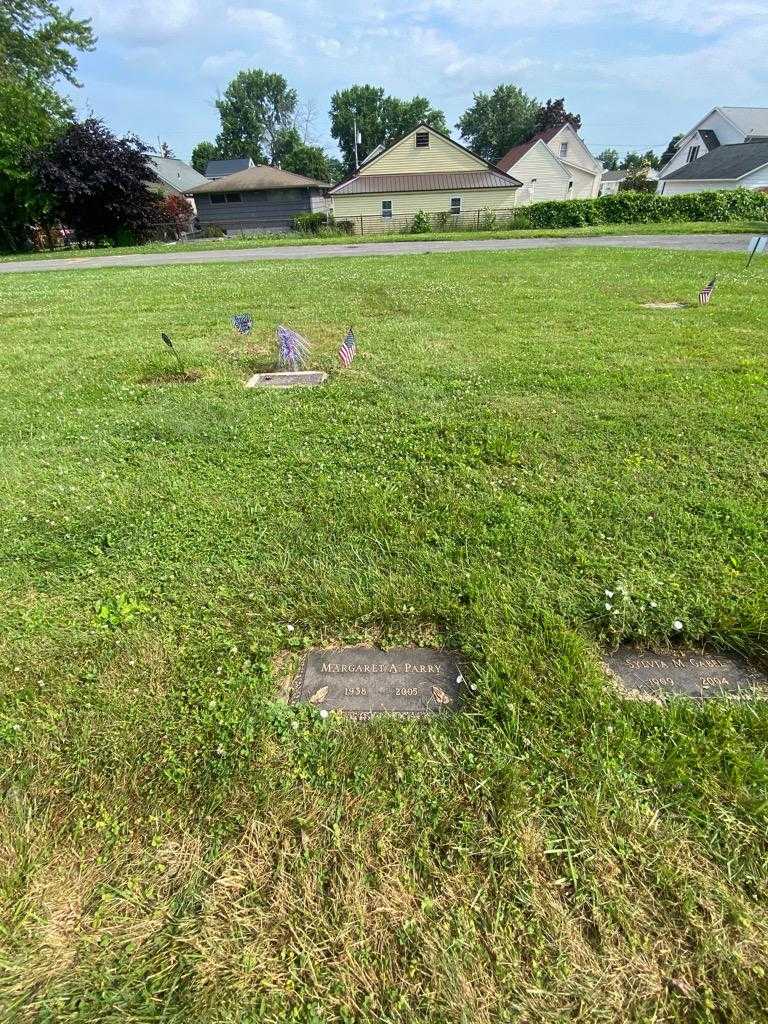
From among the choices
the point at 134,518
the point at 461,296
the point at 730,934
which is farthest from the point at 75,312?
→ the point at 730,934

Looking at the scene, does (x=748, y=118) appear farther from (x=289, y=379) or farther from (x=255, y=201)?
(x=289, y=379)

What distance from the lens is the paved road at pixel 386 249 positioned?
1683cm

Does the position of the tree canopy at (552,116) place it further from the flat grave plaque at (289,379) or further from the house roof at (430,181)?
the flat grave plaque at (289,379)

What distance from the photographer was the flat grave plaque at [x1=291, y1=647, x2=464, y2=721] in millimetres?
1881

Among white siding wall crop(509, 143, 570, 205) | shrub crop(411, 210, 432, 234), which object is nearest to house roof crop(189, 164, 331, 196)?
white siding wall crop(509, 143, 570, 205)

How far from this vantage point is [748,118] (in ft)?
143

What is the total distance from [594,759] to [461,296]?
876cm

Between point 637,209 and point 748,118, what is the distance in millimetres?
33572

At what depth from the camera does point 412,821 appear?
1.52 metres

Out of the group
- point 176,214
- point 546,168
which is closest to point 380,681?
point 176,214

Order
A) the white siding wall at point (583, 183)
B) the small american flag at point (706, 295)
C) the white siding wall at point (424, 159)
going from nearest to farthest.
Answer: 1. the small american flag at point (706, 295)
2. the white siding wall at point (424, 159)
3. the white siding wall at point (583, 183)

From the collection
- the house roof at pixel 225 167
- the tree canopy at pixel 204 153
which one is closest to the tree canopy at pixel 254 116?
the tree canopy at pixel 204 153

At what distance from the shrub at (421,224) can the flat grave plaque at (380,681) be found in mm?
29006

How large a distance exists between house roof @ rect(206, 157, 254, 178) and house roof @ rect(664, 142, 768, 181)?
40.5 meters
